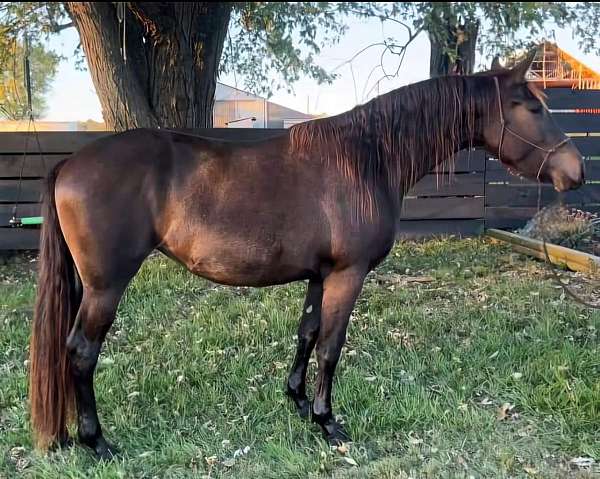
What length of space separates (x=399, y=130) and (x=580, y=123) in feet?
16.3

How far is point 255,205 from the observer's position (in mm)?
2508

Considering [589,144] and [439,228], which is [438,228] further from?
[589,144]

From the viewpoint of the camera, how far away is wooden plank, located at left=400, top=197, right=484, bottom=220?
22.2ft

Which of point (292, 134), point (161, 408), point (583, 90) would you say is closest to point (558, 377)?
point (292, 134)

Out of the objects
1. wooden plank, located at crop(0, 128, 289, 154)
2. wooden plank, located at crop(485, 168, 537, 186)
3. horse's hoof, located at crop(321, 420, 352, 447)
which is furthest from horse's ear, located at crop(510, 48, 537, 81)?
wooden plank, located at crop(485, 168, 537, 186)

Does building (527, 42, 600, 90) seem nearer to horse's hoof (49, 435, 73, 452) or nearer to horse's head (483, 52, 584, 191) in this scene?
horse's head (483, 52, 584, 191)

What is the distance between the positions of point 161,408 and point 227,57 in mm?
4878

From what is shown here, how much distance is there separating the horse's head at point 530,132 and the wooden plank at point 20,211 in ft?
16.4

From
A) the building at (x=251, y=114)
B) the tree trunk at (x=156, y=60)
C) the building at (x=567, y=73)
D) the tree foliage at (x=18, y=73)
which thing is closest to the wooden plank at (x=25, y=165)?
the tree foliage at (x=18, y=73)

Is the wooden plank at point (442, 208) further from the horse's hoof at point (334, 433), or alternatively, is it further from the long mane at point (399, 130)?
the horse's hoof at point (334, 433)

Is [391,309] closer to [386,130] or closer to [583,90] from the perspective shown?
[386,130]

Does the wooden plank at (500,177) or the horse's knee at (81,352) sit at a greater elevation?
the wooden plank at (500,177)

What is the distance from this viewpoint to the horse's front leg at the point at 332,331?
257cm

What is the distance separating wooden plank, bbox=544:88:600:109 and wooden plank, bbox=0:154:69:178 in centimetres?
568
